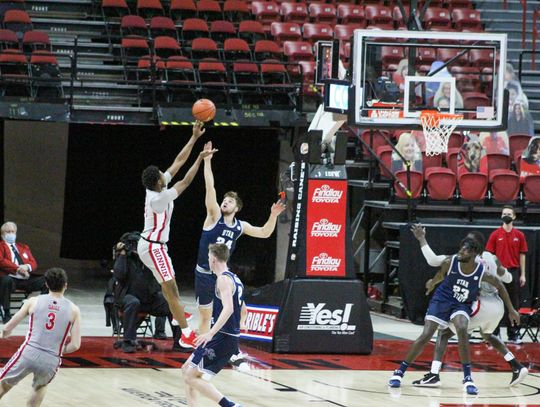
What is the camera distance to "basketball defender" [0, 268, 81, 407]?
28.1 ft

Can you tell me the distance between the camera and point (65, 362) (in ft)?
41.9

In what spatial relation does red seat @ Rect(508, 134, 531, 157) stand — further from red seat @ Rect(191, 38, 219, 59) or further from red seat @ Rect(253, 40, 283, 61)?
red seat @ Rect(191, 38, 219, 59)

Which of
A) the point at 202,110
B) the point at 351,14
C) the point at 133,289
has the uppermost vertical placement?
the point at 351,14

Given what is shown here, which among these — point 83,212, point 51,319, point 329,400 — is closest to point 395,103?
point 329,400

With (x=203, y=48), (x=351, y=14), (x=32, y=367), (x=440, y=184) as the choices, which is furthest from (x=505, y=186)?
(x=32, y=367)

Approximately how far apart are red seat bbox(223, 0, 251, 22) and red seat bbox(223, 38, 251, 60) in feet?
5.49

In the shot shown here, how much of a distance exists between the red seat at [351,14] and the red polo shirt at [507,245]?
820 cm

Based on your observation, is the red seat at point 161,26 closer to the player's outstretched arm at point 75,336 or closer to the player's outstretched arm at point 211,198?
the player's outstretched arm at point 211,198

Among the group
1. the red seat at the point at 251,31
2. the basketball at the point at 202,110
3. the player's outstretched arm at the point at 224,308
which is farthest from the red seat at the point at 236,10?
the player's outstretched arm at the point at 224,308

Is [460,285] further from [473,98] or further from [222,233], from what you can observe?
[473,98]

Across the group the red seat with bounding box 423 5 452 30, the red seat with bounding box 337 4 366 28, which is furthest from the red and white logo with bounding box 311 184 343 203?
the red seat with bounding box 423 5 452 30

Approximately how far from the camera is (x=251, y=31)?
72.2ft

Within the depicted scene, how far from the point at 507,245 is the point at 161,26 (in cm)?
826

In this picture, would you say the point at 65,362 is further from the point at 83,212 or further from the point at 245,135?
the point at 83,212
